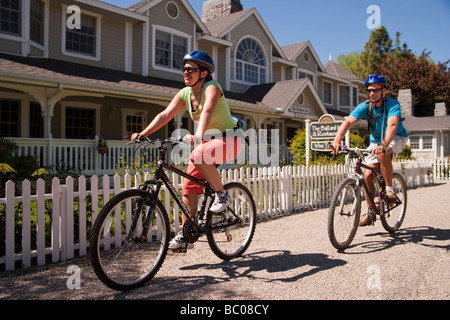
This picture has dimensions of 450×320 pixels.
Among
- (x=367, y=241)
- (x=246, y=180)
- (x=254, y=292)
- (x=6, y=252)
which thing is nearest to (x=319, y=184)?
(x=246, y=180)

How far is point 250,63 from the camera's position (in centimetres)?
1992

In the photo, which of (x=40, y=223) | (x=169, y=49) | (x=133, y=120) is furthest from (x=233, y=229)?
(x=169, y=49)

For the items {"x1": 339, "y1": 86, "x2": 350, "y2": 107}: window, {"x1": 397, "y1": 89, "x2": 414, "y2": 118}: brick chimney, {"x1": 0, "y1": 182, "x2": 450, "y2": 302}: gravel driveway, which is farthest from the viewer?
{"x1": 397, "y1": 89, "x2": 414, "y2": 118}: brick chimney

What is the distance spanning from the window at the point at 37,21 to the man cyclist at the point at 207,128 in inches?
410

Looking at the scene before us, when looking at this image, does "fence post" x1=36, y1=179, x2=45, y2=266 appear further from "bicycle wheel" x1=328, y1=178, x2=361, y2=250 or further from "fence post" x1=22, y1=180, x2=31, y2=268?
"bicycle wheel" x1=328, y1=178, x2=361, y2=250

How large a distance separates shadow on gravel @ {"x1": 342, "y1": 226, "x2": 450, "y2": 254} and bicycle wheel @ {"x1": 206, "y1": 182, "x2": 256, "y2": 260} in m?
1.38

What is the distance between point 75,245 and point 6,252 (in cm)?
77

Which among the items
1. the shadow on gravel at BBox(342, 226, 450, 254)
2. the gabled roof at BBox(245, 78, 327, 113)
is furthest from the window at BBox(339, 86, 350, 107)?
the shadow on gravel at BBox(342, 226, 450, 254)

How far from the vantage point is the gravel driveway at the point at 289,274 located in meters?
3.16

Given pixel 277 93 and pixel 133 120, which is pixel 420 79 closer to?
pixel 277 93

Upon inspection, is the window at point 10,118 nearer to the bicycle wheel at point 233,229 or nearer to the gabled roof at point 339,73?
the bicycle wheel at point 233,229

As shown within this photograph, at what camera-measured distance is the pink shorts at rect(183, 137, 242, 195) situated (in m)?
3.65

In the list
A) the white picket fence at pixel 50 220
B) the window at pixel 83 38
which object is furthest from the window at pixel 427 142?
the white picket fence at pixel 50 220

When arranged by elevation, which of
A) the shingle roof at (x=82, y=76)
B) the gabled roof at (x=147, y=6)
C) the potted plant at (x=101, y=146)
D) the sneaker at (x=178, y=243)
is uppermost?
the gabled roof at (x=147, y=6)
